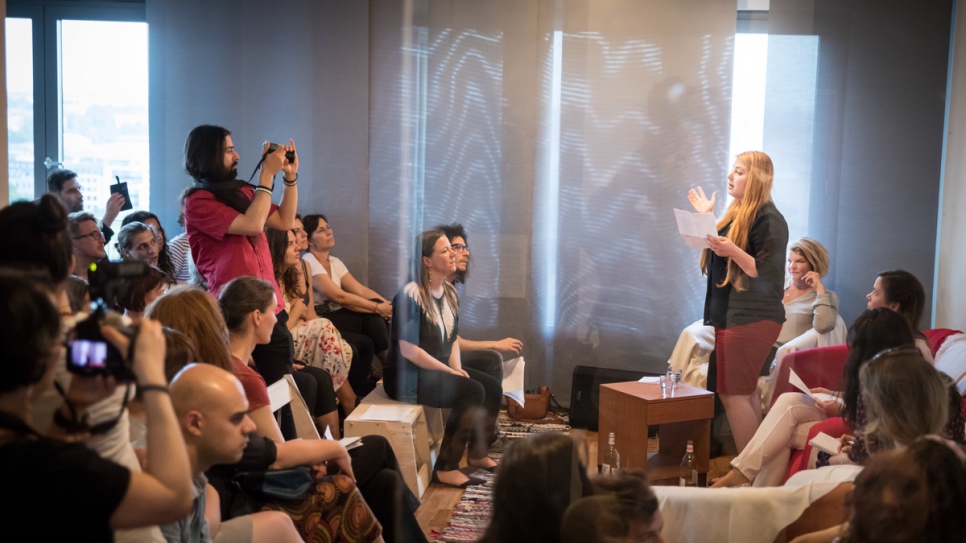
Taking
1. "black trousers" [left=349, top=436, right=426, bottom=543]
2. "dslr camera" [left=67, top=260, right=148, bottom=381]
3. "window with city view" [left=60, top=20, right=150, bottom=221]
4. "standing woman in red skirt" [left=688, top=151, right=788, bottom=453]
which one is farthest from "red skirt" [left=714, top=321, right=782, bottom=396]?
"window with city view" [left=60, top=20, right=150, bottom=221]

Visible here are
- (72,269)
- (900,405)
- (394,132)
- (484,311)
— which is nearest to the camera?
(72,269)

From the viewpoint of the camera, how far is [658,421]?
2.22 metres

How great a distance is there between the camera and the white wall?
228 centimetres

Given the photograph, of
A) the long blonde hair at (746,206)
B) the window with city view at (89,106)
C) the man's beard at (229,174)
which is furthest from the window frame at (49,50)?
the long blonde hair at (746,206)

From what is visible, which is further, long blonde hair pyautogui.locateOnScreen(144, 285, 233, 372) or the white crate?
the white crate

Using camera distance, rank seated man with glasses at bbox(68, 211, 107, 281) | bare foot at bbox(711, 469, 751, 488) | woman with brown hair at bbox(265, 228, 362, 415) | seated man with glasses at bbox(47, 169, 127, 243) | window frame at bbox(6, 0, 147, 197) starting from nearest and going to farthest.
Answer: seated man with glasses at bbox(68, 211, 107, 281) < bare foot at bbox(711, 469, 751, 488) < woman with brown hair at bbox(265, 228, 362, 415) < seated man with glasses at bbox(47, 169, 127, 243) < window frame at bbox(6, 0, 147, 197)

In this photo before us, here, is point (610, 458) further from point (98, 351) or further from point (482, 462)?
point (98, 351)

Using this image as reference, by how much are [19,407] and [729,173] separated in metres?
1.95

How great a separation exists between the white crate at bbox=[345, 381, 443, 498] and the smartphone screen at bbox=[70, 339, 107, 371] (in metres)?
1.44

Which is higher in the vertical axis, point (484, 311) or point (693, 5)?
point (693, 5)

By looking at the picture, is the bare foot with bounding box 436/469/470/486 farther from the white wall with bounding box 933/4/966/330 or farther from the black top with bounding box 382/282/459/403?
the white wall with bounding box 933/4/966/330

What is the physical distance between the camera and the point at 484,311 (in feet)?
7.39

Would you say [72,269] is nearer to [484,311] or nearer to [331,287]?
[484,311]

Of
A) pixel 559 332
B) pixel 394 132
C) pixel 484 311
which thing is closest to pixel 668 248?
pixel 559 332
